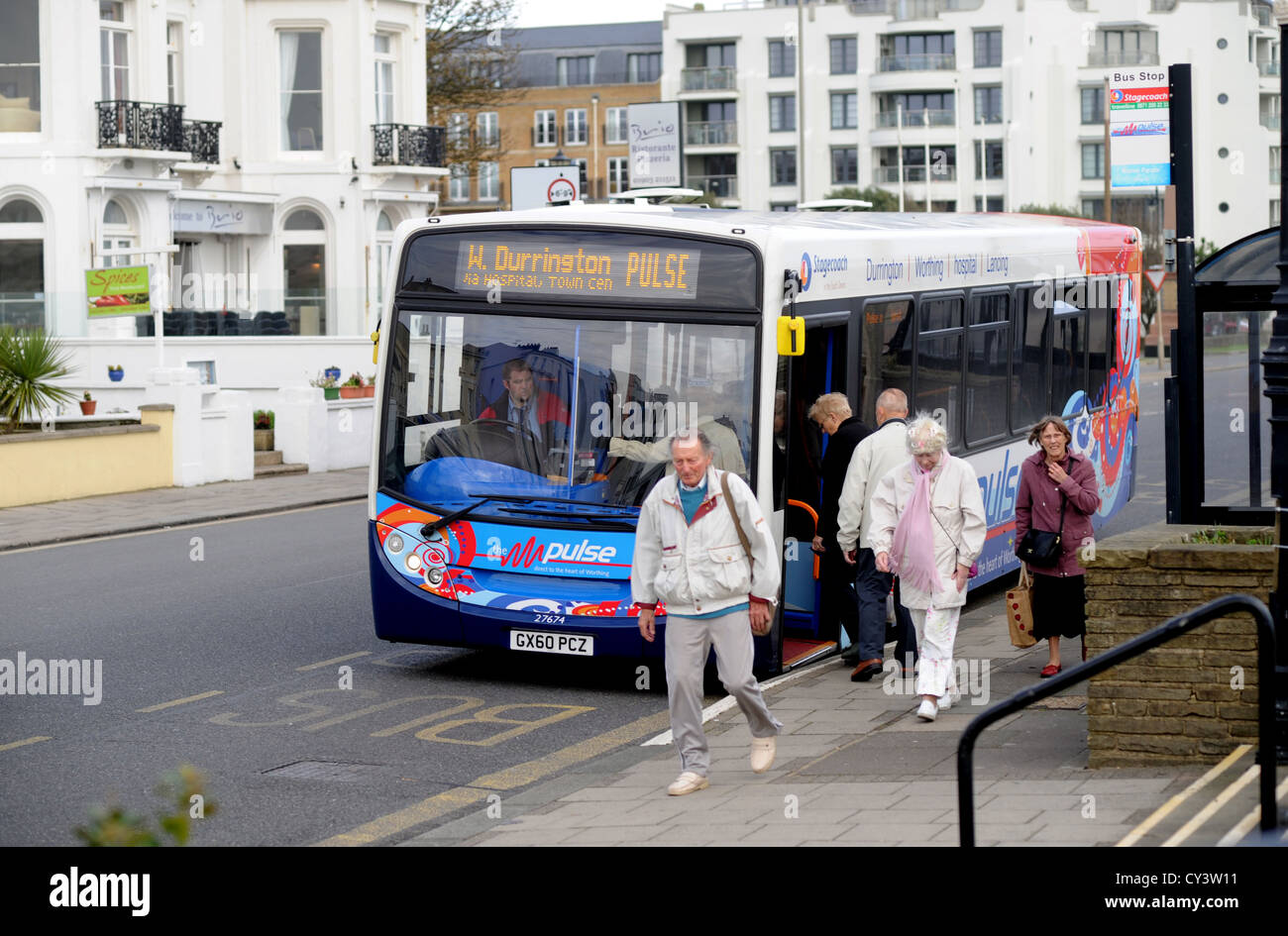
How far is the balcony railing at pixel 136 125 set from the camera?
115 ft

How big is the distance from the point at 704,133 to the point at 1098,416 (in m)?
78.1

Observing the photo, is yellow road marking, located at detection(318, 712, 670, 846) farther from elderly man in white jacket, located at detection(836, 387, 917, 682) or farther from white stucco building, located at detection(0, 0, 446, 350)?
white stucco building, located at detection(0, 0, 446, 350)

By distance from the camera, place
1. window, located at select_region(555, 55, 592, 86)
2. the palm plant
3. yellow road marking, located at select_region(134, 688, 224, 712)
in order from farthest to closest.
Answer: window, located at select_region(555, 55, 592, 86) → the palm plant → yellow road marking, located at select_region(134, 688, 224, 712)

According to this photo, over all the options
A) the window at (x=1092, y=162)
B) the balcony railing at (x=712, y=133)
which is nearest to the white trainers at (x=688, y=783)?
the window at (x=1092, y=162)

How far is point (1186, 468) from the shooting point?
1091 cm

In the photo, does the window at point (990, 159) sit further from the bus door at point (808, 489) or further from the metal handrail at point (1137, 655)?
the metal handrail at point (1137, 655)

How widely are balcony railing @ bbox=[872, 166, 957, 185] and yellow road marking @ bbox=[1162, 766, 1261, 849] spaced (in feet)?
271

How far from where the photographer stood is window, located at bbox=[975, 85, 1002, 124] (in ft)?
291

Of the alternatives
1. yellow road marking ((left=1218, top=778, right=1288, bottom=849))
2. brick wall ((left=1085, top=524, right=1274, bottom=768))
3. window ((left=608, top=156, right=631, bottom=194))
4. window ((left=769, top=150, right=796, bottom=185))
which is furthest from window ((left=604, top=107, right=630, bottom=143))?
yellow road marking ((left=1218, top=778, right=1288, bottom=849))

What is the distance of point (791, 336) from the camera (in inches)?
412

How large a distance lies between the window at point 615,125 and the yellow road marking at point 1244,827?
90.6 m

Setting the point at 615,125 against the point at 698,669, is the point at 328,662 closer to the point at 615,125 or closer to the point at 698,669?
the point at 698,669

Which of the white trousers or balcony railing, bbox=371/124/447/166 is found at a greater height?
balcony railing, bbox=371/124/447/166
